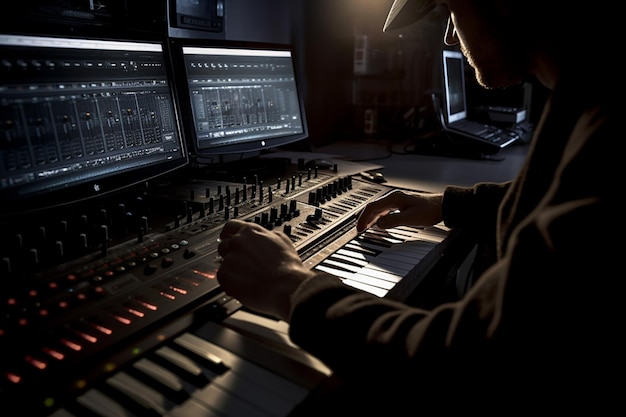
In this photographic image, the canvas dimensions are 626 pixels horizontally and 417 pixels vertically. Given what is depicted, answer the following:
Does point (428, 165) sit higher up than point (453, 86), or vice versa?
point (453, 86)

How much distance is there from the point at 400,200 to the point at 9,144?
84 centimetres

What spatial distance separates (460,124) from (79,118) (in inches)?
79.5

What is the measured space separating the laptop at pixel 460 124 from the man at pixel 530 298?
1688 millimetres

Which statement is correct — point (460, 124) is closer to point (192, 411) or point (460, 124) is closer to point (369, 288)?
point (369, 288)

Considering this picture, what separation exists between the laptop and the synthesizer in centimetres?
139

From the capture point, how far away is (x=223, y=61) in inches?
59.6

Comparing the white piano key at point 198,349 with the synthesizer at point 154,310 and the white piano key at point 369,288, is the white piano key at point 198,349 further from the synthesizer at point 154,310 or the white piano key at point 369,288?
the white piano key at point 369,288

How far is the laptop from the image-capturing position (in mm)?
2395

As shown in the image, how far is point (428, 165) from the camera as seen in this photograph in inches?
83.4

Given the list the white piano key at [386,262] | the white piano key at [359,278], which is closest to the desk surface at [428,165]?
the white piano key at [386,262]

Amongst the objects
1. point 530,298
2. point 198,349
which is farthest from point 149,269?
point 530,298

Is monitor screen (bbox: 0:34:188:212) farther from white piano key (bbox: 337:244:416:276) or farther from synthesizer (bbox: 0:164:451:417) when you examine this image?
white piano key (bbox: 337:244:416:276)

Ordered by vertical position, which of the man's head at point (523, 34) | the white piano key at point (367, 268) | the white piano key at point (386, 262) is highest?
the man's head at point (523, 34)

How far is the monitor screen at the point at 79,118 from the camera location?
87 cm
